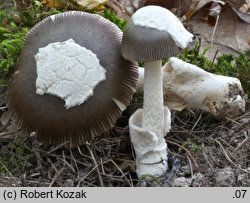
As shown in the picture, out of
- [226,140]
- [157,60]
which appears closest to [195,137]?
[226,140]

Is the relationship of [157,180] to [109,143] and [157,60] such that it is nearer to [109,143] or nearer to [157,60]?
[109,143]

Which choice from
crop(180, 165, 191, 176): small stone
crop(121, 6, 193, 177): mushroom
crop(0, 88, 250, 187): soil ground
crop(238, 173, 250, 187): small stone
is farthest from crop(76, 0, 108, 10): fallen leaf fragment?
crop(238, 173, 250, 187): small stone

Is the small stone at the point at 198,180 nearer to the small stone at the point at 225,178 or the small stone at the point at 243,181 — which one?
the small stone at the point at 225,178

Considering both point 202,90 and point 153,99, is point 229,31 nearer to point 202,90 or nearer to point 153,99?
point 202,90

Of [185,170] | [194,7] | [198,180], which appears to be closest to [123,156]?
[185,170]

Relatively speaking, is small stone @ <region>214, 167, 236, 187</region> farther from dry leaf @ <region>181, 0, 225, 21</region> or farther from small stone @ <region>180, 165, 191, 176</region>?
dry leaf @ <region>181, 0, 225, 21</region>

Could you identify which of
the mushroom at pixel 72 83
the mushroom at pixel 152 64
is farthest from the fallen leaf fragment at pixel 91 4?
the mushroom at pixel 152 64
